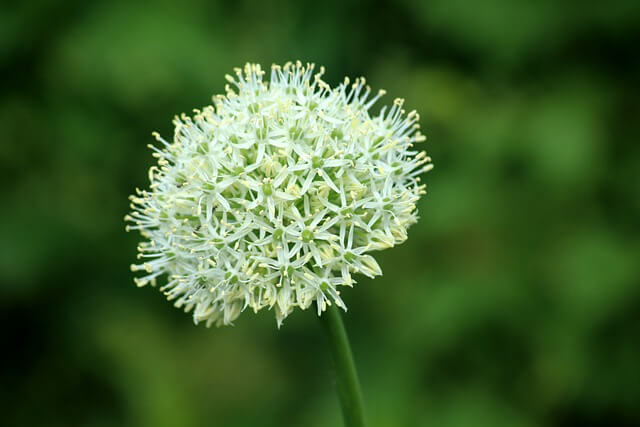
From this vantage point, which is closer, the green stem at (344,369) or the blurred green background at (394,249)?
the green stem at (344,369)

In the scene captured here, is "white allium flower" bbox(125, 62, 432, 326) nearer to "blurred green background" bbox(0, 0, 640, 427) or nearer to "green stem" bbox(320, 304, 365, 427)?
"green stem" bbox(320, 304, 365, 427)

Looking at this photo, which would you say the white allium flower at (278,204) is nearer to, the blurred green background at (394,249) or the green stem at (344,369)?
the green stem at (344,369)

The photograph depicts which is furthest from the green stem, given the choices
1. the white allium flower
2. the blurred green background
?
the blurred green background

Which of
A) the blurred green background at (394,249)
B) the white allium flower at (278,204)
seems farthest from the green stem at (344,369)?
the blurred green background at (394,249)

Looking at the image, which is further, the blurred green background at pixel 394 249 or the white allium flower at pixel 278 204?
the blurred green background at pixel 394 249

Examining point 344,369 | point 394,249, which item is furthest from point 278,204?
point 394,249

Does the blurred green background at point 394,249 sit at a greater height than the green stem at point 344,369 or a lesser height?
greater

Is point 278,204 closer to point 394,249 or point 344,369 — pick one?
point 344,369
